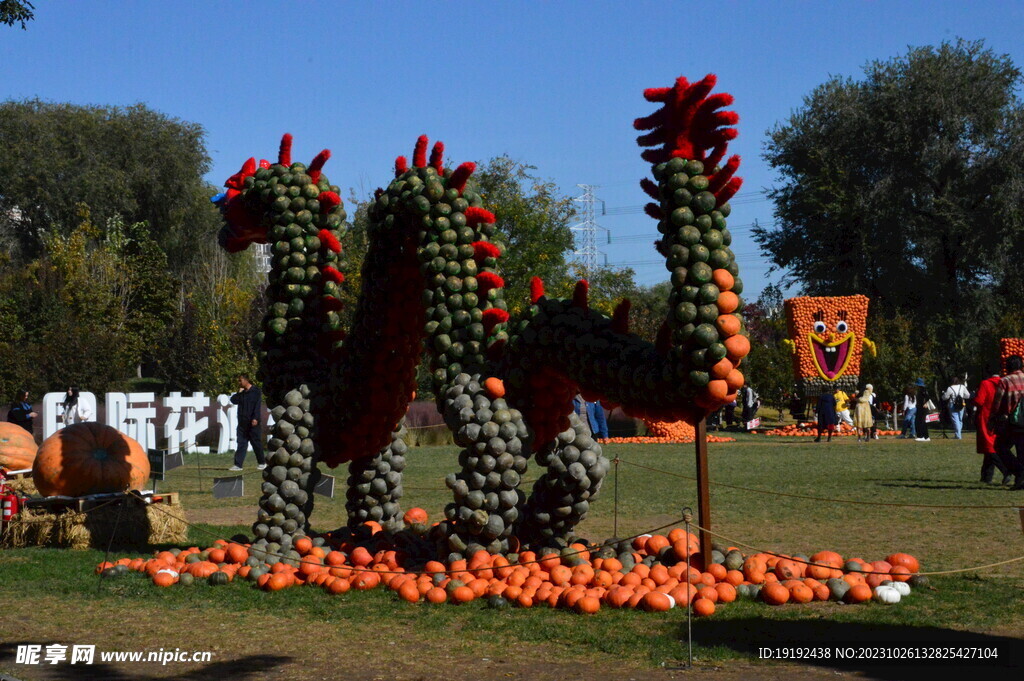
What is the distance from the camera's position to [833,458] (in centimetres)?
2166

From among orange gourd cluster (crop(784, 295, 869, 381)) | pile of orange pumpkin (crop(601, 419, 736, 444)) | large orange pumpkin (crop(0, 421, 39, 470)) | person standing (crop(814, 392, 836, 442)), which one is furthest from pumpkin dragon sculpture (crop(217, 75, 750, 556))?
orange gourd cluster (crop(784, 295, 869, 381))

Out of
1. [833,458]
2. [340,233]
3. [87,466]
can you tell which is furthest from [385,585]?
[833,458]

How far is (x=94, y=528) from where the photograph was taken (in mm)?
11609

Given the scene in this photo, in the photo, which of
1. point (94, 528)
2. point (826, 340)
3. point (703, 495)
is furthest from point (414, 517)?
point (826, 340)

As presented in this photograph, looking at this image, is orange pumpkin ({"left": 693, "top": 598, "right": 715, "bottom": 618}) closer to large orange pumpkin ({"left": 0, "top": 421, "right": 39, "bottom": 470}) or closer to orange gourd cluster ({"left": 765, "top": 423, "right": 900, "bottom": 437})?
large orange pumpkin ({"left": 0, "top": 421, "right": 39, "bottom": 470})

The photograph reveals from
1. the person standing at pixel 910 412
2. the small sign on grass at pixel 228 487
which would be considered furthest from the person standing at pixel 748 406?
the small sign on grass at pixel 228 487

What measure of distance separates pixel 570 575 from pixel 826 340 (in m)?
24.5

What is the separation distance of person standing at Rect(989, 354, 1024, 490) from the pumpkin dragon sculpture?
772cm

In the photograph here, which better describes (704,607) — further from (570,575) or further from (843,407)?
(843,407)

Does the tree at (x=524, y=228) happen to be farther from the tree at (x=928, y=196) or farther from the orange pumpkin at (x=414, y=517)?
the orange pumpkin at (x=414, y=517)

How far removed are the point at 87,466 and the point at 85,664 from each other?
5.50 m

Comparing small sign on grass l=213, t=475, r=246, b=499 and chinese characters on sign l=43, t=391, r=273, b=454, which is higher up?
chinese characters on sign l=43, t=391, r=273, b=454

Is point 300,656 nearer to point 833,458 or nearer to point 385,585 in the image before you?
point 385,585

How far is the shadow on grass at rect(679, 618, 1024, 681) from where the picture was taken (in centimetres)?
626
